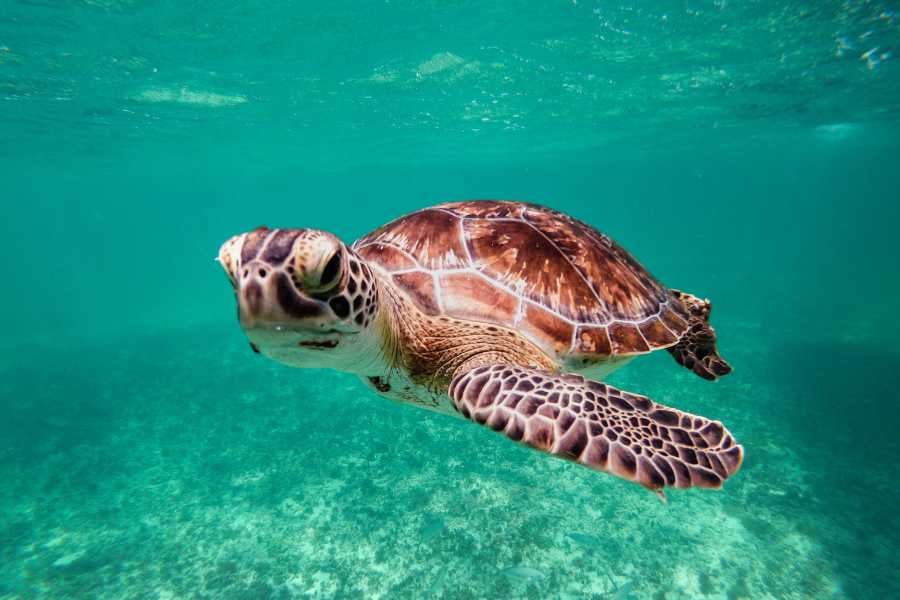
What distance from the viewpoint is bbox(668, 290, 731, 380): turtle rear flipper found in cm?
381

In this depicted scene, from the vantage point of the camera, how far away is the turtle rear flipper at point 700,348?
3.81 metres

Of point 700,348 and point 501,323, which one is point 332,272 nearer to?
point 501,323

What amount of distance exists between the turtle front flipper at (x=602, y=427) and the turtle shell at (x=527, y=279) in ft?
2.03

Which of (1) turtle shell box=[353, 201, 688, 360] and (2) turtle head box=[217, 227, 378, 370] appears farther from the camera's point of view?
(1) turtle shell box=[353, 201, 688, 360]

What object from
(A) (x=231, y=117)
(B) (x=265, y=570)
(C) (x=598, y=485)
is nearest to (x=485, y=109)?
(A) (x=231, y=117)

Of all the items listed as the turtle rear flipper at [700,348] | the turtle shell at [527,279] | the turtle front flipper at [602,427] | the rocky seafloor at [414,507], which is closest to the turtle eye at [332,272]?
the turtle front flipper at [602,427]

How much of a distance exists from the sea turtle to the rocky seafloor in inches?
129

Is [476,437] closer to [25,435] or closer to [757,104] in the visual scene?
[25,435]

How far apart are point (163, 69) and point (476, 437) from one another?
13.7m

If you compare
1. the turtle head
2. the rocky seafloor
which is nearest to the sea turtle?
the turtle head

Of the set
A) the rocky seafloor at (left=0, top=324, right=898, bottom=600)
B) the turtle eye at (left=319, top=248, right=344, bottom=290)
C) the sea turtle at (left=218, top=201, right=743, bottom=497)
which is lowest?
the rocky seafloor at (left=0, top=324, right=898, bottom=600)

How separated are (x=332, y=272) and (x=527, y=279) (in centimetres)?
162

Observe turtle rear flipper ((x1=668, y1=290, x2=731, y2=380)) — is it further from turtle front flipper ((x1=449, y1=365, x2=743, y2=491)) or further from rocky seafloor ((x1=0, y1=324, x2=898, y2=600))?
rocky seafloor ((x1=0, y1=324, x2=898, y2=600))

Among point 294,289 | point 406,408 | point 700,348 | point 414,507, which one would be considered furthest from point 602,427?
point 406,408
